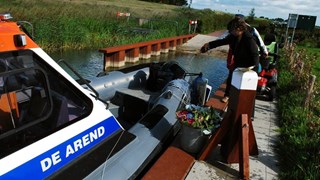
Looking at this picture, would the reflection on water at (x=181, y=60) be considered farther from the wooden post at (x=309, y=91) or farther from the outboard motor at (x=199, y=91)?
the wooden post at (x=309, y=91)

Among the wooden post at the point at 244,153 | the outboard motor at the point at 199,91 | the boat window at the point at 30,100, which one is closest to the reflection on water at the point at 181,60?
the outboard motor at the point at 199,91

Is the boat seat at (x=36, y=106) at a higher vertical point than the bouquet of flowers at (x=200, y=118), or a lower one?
higher

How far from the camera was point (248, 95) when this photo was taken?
3.99m

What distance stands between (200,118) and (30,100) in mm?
2157

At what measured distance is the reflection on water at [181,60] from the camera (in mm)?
13367

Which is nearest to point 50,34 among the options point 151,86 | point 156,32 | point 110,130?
point 156,32

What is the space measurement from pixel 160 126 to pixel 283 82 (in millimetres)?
5463

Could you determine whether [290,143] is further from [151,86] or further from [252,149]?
[151,86]

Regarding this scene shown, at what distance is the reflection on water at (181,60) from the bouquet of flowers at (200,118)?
766cm

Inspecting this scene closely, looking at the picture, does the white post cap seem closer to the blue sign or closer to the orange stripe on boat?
the blue sign

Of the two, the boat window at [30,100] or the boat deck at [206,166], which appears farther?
the boat deck at [206,166]

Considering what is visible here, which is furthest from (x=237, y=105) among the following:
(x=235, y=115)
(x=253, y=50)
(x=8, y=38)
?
(x=8, y=38)

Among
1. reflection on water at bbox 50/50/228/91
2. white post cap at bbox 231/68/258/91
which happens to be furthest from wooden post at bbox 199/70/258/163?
reflection on water at bbox 50/50/228/91

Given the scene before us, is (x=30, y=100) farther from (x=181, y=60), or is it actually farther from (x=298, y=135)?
(x=181, y=60)
